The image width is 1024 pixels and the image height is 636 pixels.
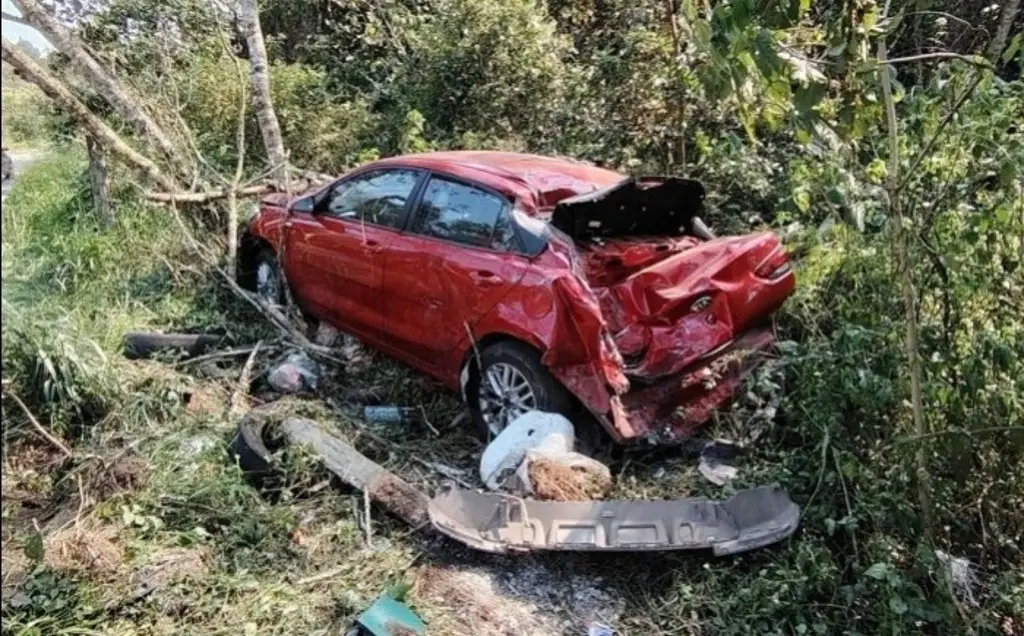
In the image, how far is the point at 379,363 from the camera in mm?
5859

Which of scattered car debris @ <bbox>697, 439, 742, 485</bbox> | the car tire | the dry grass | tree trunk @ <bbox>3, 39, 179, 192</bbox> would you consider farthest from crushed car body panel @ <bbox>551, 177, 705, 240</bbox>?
tree trunk @ <bbox>3, 39, 179, 192</bbox>

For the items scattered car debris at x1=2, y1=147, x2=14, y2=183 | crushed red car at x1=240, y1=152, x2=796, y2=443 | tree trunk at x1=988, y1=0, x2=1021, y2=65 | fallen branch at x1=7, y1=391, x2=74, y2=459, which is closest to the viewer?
scattered car debris at x1=2, y1=147, x2=14, y2=183

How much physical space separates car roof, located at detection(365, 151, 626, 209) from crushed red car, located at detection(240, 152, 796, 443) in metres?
0.01

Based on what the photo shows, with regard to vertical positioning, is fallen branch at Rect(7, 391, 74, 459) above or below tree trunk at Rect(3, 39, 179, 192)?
below

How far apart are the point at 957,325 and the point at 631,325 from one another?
1.63 metres

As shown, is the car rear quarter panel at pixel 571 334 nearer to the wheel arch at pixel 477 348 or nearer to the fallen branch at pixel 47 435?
the wheel arch at pixel 477 348

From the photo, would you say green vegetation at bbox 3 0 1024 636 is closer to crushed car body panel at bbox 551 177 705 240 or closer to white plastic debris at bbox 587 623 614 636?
white plastic debris at bbox 587 623 614 636

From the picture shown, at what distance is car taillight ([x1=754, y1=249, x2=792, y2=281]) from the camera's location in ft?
15.9

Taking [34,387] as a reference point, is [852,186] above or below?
above

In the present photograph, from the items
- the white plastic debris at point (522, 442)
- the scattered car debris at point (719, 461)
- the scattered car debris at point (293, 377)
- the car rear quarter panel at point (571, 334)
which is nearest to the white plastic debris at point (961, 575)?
the scattered car debris at point (719, 461)

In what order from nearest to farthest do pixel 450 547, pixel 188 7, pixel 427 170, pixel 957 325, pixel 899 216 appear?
1. pixel 899 216
2. pixel 957 325
3. pixel 450 547
4. pixel 427 170
5. pixel 188 7

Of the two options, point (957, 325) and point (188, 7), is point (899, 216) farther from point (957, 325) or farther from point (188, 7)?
point (188, 7)

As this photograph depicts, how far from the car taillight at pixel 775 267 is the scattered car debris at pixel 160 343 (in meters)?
3.76

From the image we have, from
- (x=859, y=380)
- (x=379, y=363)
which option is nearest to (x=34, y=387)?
(x=379, y=363)
